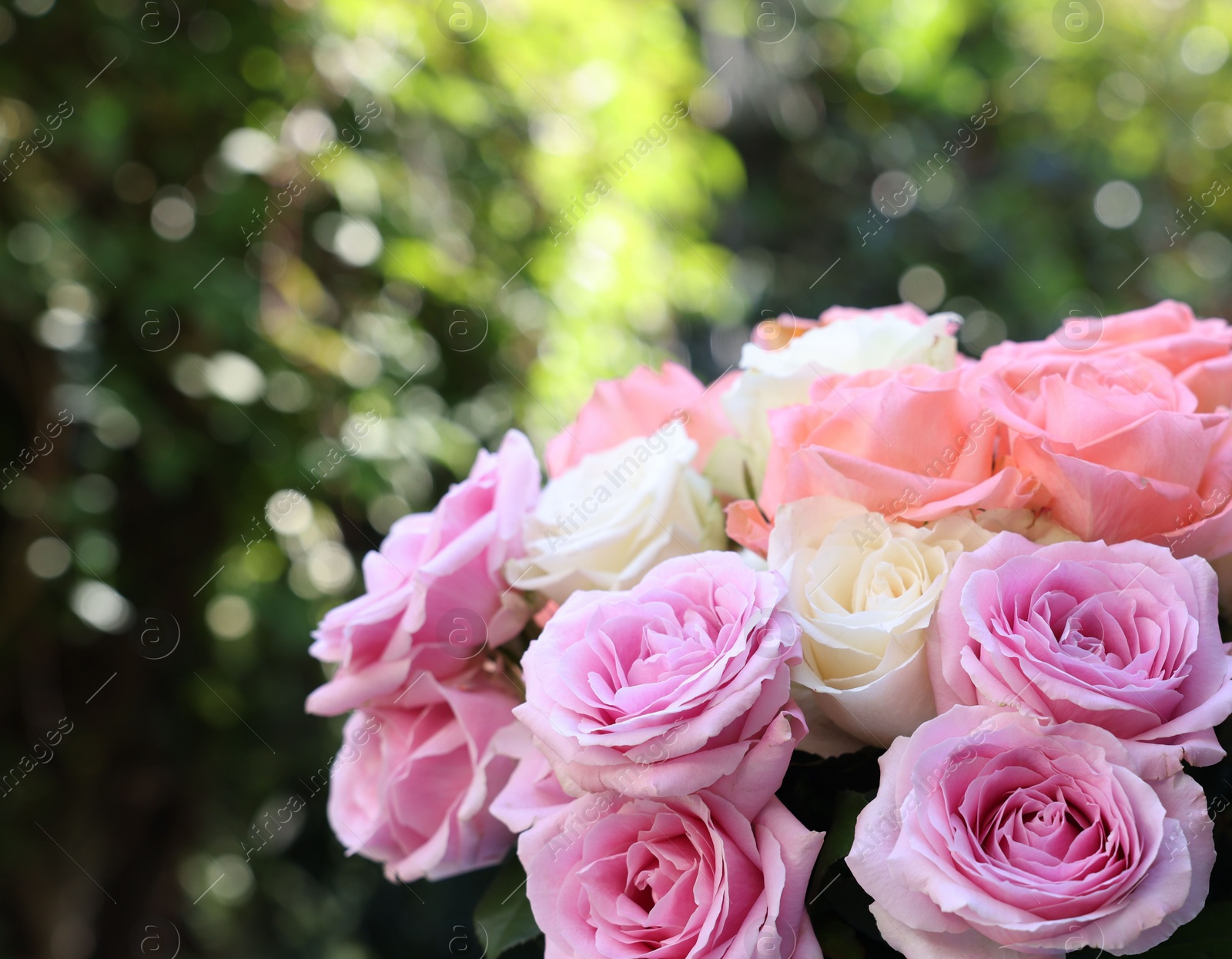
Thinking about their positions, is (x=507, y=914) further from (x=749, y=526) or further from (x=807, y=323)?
(x=807, y=323)

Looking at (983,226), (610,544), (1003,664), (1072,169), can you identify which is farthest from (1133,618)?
(1072,169)

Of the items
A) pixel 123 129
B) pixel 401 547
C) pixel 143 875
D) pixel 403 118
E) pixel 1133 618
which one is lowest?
pixel 143 875

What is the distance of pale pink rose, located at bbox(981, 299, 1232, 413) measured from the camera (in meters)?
0.36

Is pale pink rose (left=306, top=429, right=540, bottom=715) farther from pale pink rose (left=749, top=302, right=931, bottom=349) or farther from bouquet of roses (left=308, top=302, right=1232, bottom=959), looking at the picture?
pale pink rose (left=749, top=302, right=931, bottom=349)

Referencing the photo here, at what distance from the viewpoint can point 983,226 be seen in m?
1.84

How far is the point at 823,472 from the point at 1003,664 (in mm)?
86

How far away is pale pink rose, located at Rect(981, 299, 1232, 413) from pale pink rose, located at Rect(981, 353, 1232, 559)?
33 mm

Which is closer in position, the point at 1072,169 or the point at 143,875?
the point at 143,875

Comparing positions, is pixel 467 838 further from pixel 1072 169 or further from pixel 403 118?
pixel 1072 169

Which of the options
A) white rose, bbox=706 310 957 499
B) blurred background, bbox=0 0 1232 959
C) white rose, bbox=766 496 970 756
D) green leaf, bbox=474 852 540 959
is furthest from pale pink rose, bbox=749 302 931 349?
blurred background, bbox=0 0 1232 959

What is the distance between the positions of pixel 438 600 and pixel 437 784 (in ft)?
0.27

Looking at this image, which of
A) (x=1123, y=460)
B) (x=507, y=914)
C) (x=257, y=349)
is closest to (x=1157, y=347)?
(x=1123, y=460)

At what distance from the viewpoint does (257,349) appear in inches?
36.5

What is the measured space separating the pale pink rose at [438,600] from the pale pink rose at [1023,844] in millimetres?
175
